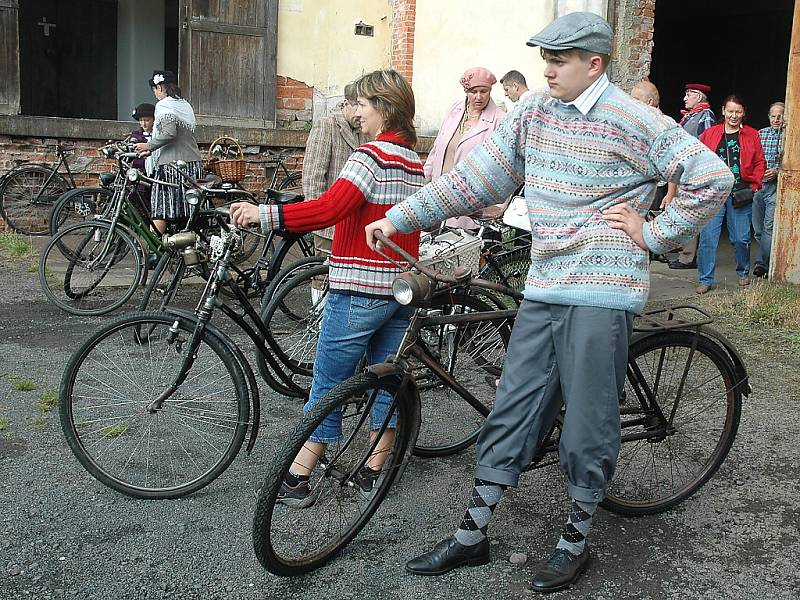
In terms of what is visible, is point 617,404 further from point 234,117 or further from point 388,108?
Answer: point 234,117

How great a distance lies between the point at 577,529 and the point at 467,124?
164 inches

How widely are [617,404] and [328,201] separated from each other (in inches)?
49.0

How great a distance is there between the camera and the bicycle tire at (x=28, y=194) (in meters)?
10.0

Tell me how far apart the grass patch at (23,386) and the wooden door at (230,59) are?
6377mm

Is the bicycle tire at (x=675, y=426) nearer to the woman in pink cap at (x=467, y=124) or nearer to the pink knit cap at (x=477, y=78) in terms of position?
the woman in pink cap at (x=467, y=124)

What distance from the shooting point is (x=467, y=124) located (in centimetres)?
684

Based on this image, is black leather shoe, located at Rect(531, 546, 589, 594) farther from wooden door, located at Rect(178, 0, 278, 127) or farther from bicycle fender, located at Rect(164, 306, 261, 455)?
wooden door, located at Rect(178, 0, 278, 127)

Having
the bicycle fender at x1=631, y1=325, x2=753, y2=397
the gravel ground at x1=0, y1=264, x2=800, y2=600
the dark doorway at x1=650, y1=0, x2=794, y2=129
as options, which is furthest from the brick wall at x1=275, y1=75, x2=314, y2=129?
the dark doorway at x1=650, y1=0, x2=794, y2=129

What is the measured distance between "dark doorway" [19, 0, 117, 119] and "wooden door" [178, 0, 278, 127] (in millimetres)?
4286

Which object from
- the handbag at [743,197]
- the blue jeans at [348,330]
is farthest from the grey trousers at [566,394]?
the handbag at [743,197]

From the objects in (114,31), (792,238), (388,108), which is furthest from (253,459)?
(114,31)

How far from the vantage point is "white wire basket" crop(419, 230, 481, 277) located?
4.98 meters

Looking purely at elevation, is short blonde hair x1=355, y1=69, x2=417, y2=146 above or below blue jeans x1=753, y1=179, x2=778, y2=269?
above

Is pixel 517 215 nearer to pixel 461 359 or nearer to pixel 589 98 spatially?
pixel 461 359
